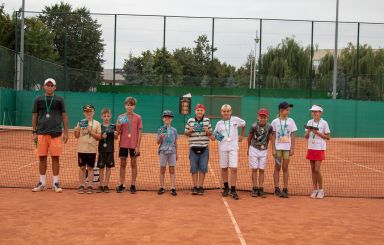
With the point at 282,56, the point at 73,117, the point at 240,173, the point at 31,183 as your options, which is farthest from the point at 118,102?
the point at 31,183

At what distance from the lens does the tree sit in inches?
1044

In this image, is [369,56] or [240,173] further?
[369,56]

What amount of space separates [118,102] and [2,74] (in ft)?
18.8

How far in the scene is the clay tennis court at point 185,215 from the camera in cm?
548

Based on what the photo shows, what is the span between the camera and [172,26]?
86.0 feet

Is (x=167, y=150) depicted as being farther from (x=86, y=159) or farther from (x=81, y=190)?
(x=81, y=190)

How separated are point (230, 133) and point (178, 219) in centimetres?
232

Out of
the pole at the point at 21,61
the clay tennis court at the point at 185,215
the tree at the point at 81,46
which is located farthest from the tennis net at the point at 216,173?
the tree at the point at 81,46

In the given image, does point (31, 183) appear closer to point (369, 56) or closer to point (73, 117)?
point (73, 117)

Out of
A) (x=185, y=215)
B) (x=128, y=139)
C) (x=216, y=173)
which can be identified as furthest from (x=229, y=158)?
(x=216, y=173)

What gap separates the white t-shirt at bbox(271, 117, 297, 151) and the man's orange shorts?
364 centimetres

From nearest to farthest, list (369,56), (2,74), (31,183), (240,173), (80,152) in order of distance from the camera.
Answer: (80,152) < (31,183) < (240,173) < (2,74) < (369,56)

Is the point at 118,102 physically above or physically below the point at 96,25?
below

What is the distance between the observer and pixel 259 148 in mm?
8180
